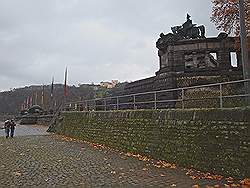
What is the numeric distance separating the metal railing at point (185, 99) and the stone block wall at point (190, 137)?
66cm

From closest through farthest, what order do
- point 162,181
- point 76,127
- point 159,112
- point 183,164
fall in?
1. point 162,181
2. point 183,164
3. point 159,112
4. point 76,127

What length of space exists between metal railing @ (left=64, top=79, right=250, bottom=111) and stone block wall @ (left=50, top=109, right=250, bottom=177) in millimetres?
661

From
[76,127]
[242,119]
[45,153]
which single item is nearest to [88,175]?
[242,119]

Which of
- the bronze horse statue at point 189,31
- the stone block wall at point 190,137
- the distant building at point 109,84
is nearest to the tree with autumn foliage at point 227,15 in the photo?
the bronze horse statue at point 189,31

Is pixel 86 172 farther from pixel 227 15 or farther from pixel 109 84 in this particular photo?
pixel 109 84

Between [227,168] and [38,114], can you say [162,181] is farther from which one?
[38,114]

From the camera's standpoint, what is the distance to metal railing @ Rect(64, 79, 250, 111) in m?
12.2

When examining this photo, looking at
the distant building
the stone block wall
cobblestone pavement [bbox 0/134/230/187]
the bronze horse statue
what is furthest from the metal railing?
the distant building

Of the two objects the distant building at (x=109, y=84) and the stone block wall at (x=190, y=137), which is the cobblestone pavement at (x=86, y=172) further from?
the distant building at (x=109, y=84)

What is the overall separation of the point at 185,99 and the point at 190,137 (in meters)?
1.70

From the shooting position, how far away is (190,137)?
12102 millimetres

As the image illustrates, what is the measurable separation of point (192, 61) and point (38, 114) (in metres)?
36.9

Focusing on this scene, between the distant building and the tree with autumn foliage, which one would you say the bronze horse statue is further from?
the distant building

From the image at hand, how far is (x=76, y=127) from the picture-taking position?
88.7ft
